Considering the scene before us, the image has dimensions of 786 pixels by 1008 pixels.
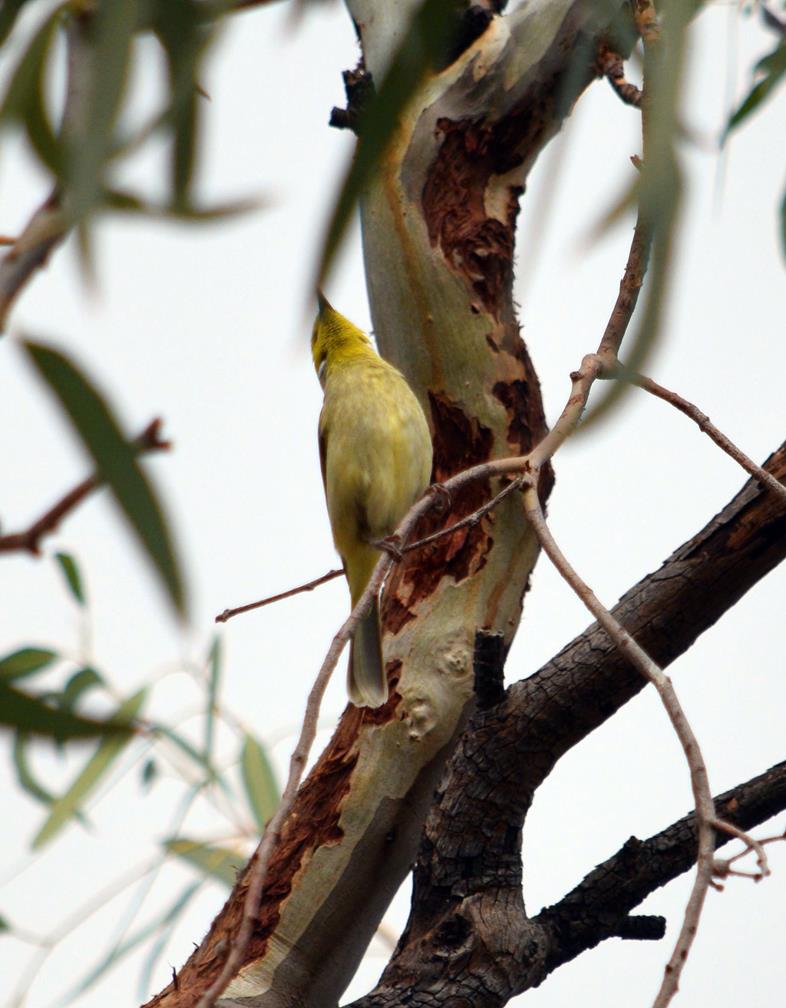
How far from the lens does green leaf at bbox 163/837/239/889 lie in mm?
2844

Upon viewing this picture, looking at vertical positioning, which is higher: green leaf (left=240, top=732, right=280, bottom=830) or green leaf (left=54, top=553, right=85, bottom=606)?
green leaf (left=240, top=732, right=280, bottom=830)

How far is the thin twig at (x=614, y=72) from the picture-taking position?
8.26 ft

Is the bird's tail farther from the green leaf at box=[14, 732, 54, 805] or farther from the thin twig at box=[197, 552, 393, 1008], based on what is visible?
the thin twig at box=[197, 552, 393, 1008]

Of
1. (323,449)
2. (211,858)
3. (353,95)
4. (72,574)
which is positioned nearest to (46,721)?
(72,574)

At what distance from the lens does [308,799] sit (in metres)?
2.25

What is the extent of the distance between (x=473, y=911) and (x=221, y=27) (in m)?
1.45

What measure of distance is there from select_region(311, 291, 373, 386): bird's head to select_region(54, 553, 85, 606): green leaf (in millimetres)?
1306

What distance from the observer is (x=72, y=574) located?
6.27ft

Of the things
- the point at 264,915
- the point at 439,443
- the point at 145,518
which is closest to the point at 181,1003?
the point at 264,915

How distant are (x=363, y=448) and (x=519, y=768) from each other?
109 centimetres

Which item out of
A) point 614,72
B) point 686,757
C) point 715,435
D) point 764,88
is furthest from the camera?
point 614,72

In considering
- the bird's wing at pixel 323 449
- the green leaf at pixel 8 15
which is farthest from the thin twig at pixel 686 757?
the bird's wing at pixel 323 449

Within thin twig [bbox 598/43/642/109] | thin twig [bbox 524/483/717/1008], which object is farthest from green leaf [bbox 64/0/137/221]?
thin twig [bbox 598/43/642/109]

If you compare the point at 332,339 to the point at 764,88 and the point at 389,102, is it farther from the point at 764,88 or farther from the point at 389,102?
the point at 389,102
